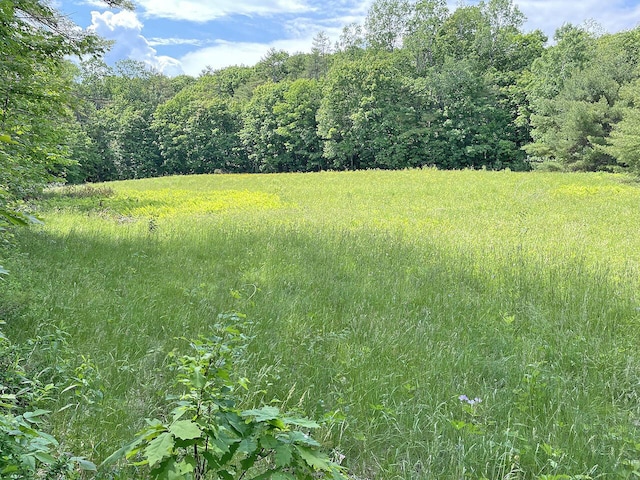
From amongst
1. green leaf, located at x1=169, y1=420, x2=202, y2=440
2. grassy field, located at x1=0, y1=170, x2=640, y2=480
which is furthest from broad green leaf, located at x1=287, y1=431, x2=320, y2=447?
grassy field, located at x1=0, y1=170, x2=640, y2=480

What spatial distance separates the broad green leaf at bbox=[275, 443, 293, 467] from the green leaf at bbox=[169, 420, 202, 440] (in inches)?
9.5

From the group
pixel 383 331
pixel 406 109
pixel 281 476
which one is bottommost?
pixel 383 331

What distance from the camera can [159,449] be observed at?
111cm

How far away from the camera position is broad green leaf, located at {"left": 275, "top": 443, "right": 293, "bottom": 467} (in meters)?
1.11

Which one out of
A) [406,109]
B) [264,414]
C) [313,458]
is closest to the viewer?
[313,458]

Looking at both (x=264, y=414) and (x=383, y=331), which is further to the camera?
(x=383, y=331)

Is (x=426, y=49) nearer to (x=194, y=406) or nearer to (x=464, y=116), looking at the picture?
(x=464, y=116)

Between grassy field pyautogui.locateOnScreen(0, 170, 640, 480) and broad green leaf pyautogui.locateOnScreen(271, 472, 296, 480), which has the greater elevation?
broad green leaf pyautogui.locateOnScreen(271, 472, 296, 480)

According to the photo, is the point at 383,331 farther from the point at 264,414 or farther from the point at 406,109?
the point at 406,109

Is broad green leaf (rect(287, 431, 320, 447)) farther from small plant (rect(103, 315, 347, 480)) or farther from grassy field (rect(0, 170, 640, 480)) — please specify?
grassy field (rect(0, 170, 640, 480))

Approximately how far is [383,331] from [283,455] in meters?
2.90

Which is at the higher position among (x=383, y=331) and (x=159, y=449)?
(x=159, y=449)

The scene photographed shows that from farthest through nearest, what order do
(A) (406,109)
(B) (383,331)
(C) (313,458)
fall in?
(A) (406,109) < (B) (383,331) < (C) (313,458)

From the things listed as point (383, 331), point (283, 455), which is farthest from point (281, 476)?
point (383, 331)
